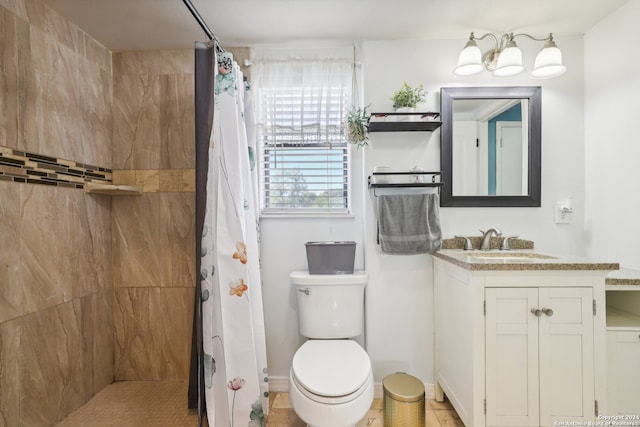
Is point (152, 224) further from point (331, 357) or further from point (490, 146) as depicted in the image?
point (490, 146)

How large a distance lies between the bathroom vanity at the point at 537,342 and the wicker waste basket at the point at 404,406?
0.80 feet

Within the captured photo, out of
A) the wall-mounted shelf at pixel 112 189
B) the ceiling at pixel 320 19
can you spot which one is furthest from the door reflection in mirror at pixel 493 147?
the wall-mounted shelf at pixel 112 189

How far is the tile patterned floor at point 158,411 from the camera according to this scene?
1.63 meters

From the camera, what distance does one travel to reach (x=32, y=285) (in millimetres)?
1477

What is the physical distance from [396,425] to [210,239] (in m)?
1.32

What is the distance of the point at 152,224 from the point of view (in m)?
2.02

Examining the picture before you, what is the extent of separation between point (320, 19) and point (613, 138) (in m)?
1.83

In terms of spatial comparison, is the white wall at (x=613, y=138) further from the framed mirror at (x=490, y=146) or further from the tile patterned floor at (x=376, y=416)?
the tile patterned floor at (x=376, y=416)

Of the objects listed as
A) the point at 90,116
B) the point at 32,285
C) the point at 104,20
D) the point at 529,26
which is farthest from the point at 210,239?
the point at 529,26

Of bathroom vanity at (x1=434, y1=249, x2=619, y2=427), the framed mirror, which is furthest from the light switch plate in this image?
bathroom vanity at (x1=434, y1=249, x2=619, y2=427)

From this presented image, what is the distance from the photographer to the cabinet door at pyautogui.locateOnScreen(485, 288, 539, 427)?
4.34 ft

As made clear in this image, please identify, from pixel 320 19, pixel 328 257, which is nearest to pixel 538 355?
pixel 328 257

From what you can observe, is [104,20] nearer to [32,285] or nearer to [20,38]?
[20,38]

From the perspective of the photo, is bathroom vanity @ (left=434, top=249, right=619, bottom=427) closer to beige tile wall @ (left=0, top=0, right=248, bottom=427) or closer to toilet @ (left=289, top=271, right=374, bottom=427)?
toilet @ (left=289, top=271, right=374, bottom=427)
